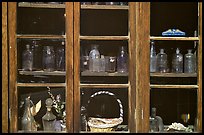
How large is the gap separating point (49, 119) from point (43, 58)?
357 millimetres

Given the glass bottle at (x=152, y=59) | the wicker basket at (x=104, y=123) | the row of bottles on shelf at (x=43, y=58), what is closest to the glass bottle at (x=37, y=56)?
the row of bottles on shelf at (x=43, y=58)

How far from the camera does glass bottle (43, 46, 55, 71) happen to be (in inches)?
68.2

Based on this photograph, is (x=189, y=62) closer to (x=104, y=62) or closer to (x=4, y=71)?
(x=104, y=62)

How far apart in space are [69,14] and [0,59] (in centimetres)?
44

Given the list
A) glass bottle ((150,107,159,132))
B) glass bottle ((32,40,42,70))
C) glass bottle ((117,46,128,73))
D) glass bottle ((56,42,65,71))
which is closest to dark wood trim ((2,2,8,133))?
glass bottle ((32,40,42,70))

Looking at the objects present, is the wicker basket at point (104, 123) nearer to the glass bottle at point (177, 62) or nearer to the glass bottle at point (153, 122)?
the glass bottle at point (153, 122)

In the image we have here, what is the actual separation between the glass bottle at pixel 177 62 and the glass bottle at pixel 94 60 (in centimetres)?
45

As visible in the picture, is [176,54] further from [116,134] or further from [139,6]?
[116,134]

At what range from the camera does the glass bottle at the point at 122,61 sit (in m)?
1.70

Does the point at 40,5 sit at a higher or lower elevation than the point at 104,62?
higher

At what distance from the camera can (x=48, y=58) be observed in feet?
5.74

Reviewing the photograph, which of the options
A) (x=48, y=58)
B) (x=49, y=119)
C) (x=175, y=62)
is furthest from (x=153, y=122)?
(x=48, y=58)

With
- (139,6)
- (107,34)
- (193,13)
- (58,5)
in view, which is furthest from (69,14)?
(193,13)

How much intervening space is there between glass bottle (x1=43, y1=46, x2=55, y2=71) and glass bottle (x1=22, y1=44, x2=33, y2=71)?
0.26 feet
